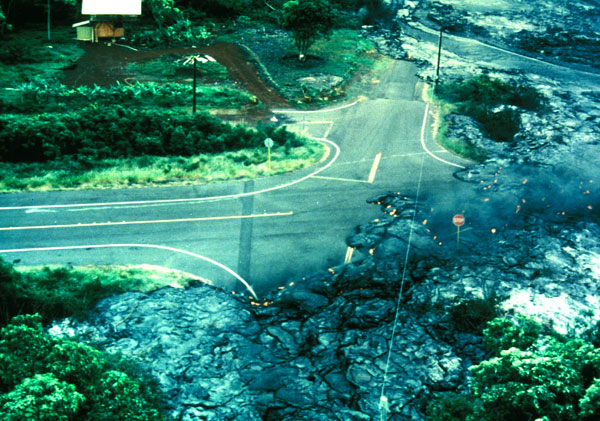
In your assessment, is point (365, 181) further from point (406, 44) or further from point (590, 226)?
point (406, 44)

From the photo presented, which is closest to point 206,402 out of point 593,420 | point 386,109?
point 593,420

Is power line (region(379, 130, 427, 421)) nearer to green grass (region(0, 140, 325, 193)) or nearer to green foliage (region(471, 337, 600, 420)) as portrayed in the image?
green foliage (region(471, 337, 600, 420))

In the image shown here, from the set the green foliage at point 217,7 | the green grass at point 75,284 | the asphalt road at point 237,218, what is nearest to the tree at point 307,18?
the green foliage at point 217,7

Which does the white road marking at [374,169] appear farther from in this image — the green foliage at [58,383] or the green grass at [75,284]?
the green foliage at [58,383]

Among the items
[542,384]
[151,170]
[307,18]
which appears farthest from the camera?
[307,18]

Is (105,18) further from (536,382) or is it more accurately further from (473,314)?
(536,382)

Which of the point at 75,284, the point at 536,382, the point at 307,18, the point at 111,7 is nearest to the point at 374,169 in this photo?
the point at 75,284
